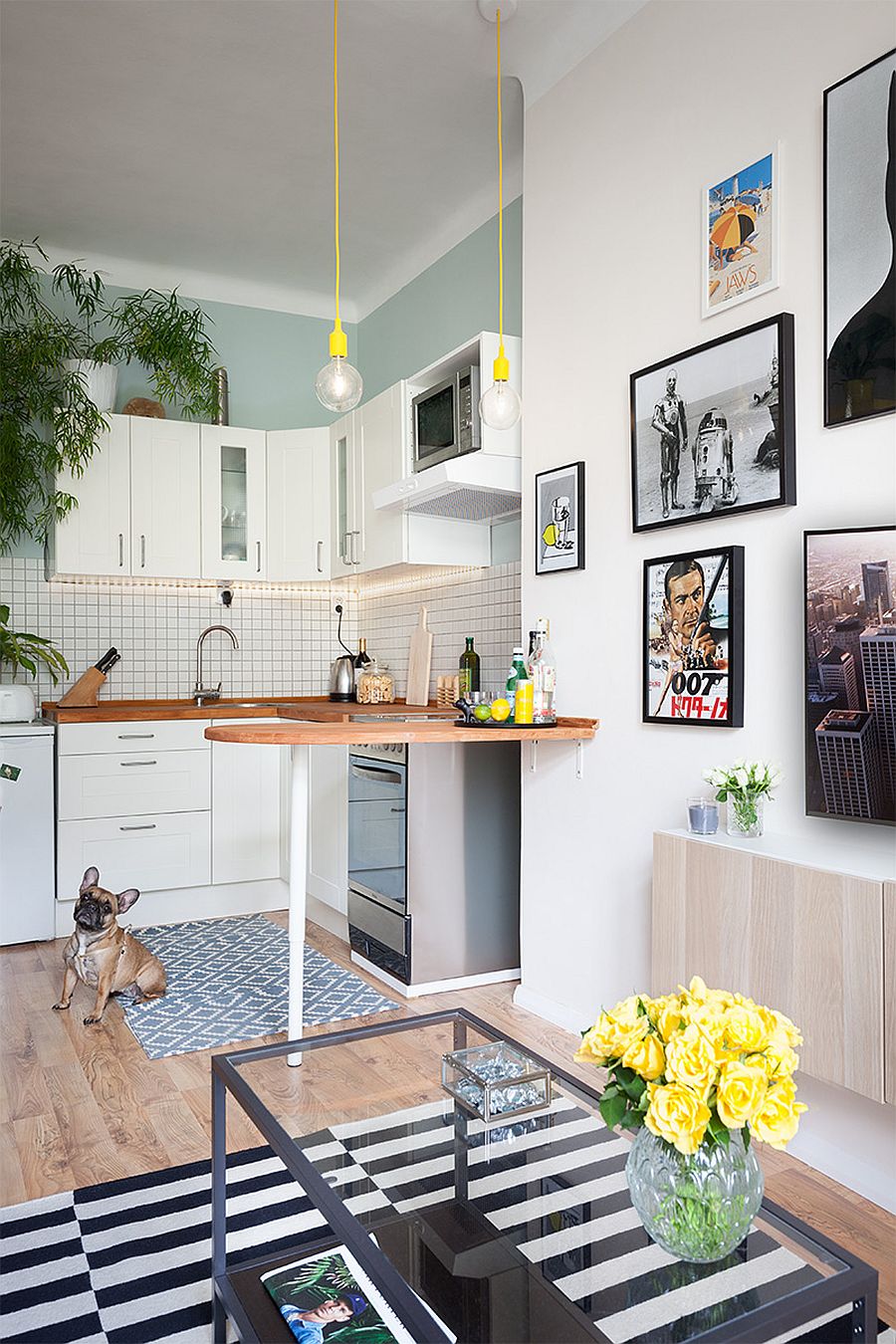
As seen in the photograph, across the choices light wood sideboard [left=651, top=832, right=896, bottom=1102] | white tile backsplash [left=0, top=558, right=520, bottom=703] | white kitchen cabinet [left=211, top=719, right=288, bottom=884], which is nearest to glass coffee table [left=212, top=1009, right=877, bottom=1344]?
light wood sideboard [left=651, top=832, right=896, bottom=1102]

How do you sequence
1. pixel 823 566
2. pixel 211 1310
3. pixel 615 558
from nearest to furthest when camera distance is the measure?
pixel 211 1310 < pixel 823 566 < pixel 615 558

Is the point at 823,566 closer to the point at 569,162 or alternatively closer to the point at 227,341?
the point at 569,162

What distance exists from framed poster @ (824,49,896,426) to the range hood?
142 centimetres

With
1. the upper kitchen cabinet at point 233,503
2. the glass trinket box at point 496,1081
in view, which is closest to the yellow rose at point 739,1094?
the glass trinket box at point 496,1081

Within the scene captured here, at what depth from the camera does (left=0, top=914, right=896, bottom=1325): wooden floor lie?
1892 millimetres

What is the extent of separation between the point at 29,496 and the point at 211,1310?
3591 millimetres

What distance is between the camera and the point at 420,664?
178 inches

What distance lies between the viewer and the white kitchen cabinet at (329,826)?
12.6 ft

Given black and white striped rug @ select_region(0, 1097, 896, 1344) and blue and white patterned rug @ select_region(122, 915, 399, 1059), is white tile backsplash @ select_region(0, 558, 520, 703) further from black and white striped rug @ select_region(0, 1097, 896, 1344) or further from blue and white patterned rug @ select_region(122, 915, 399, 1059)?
black and white striped rug @ select_region(0, 1097, 896, 1344)

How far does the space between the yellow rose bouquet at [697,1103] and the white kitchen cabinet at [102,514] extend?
3887 millimetres

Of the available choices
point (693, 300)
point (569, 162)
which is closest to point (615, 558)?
point (693, 300)

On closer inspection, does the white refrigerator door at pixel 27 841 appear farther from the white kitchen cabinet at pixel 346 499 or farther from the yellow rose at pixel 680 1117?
the yellow rose at pixel 680 1117

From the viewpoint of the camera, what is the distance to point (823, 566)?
206 centimetres

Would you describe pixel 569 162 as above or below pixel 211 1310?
above
